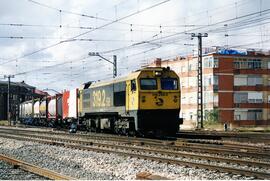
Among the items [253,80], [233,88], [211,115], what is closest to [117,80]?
[211,115]

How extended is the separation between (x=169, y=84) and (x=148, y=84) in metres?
1.28

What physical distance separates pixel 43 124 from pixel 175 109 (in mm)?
32000

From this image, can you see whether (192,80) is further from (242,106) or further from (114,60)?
(114,60)

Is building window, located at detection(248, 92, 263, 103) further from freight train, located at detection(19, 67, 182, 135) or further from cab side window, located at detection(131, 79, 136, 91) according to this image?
cab side window, located at detection(131, 79, 136, 91)

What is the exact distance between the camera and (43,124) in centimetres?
5362

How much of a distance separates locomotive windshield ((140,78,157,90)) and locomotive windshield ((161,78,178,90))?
0.44m

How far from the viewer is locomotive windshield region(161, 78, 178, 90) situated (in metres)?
24.5

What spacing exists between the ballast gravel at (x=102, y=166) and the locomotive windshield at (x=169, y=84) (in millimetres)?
6551

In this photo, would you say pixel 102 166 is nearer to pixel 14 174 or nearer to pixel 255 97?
pixel 14 174

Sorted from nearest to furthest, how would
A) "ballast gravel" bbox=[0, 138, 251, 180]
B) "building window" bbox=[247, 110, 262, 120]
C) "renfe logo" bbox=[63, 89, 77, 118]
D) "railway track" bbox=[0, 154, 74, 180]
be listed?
"railway track" bbox=[0, 154, 74, 180], "ballast gravel" bbox=[0, 138, 251, 180], "renfe logo" bbox=[63, 89, 77, 118], "building window" bbox=[247, 110, 262, 120]

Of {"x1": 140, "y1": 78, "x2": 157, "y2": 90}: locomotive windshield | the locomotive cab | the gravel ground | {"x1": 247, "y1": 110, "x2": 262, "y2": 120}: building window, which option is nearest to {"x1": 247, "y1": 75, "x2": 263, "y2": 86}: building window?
{"x1": 247, "y1": 110, "x2": 262, "y2": 120}: building window

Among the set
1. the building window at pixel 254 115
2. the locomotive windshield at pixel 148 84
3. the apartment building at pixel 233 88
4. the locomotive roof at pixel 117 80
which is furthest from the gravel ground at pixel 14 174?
the building window at pixel 254 115

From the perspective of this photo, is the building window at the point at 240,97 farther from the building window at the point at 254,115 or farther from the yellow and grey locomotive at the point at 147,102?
the yellow and grey locomotive at the point at 147,102

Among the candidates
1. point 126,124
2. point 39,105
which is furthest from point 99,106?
point 39,105
